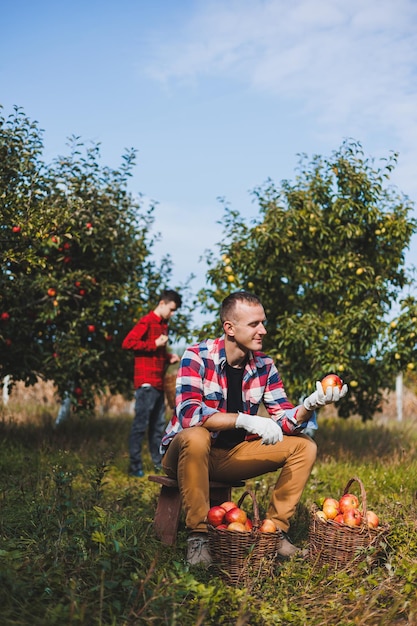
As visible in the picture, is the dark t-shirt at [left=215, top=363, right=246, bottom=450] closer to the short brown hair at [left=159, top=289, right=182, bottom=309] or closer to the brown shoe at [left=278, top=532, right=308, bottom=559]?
the brown shoe at [left=278, top=532, right=308, bottom=559]

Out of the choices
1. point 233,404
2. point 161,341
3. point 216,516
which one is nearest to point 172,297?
point 161,341

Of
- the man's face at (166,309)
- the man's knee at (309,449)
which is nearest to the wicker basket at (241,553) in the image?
the man's knee at (309,449)

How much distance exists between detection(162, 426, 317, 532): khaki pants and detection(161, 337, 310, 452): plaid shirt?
11cm

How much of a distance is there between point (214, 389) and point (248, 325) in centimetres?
43

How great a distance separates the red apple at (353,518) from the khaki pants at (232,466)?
0.33 metres

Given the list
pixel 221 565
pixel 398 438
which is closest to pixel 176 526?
pixel 221 565

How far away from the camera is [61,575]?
9.26 ft

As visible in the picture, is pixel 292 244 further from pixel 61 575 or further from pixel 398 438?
pixel 61 575

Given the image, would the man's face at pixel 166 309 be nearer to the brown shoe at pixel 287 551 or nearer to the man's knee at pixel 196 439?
the man's knee at pixel 196 439

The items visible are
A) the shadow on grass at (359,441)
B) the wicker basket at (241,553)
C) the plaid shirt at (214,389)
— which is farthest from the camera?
the shadow on grass at (359,441)

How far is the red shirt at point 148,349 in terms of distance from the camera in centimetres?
636

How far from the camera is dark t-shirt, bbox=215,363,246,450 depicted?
3.99m

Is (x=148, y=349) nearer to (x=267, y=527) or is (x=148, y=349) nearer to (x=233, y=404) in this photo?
(x=233, y=404)

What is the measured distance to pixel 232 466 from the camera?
3906 mm
